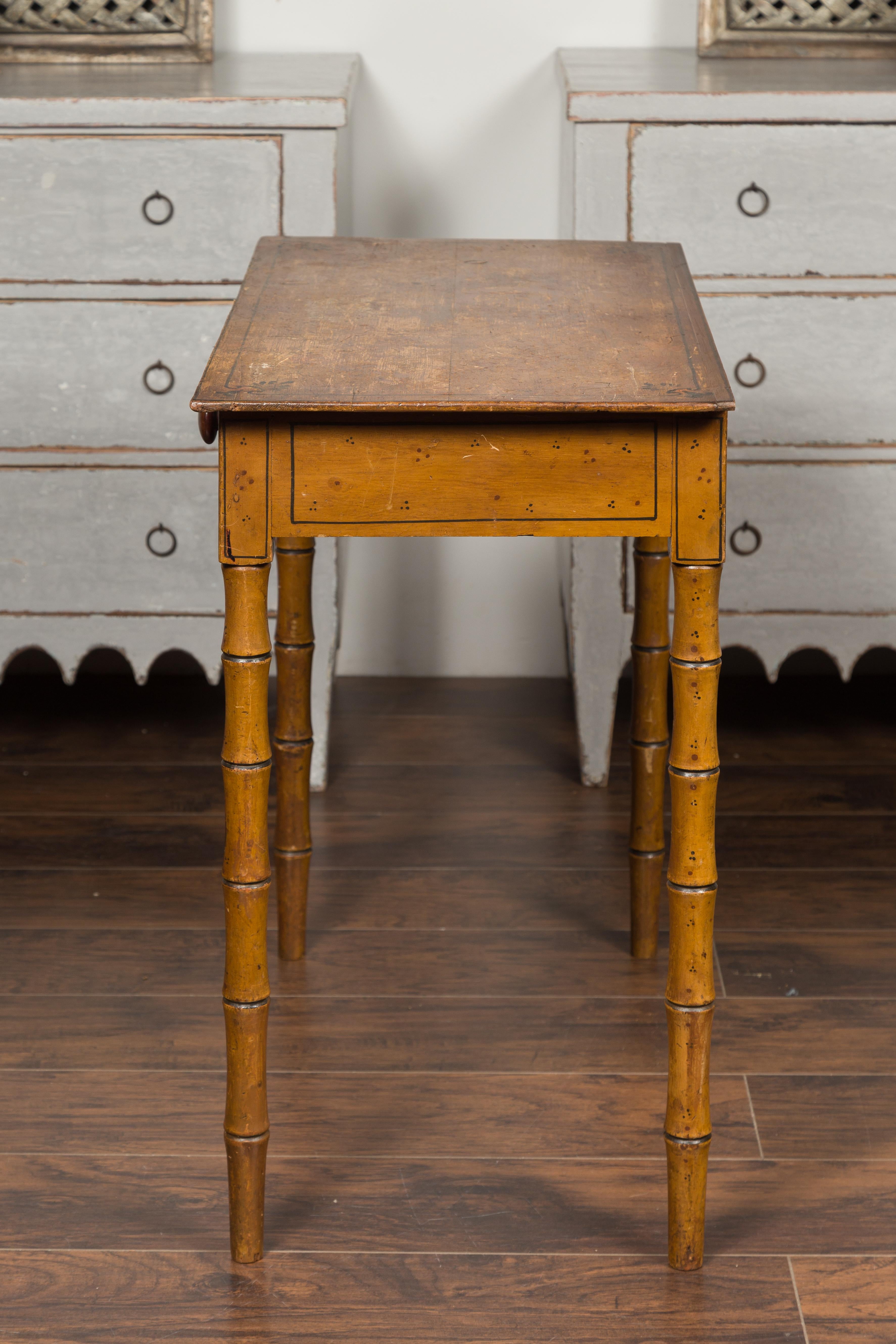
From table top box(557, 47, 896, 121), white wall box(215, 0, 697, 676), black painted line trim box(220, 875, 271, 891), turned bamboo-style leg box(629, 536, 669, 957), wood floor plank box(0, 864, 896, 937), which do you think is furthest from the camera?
white wall box(215, 0, 697, 676)

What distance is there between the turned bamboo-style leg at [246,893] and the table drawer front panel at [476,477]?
91mm

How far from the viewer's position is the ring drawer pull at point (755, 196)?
Result: 85.4 inches

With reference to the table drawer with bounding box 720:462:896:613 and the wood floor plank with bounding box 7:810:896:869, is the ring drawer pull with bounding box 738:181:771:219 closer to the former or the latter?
the table drawer with bounding box 720:462:896:613

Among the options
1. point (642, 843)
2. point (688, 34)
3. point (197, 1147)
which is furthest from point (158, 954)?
point (688, 34)

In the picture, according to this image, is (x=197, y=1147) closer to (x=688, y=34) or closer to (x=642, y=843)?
(x=642, y=843)

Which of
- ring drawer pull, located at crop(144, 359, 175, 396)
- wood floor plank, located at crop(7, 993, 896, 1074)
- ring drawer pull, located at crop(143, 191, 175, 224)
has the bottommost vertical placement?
wood floor plank, located at crop(7, 993, 896, 1074)

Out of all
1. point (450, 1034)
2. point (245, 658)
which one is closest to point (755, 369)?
point (450, 1034)

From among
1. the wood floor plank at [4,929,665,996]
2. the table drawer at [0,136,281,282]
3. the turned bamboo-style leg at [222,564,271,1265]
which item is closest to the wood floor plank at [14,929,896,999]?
the wood floor plank at [4,929,665,996]

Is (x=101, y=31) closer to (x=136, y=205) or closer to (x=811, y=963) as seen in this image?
(x=136, y=205)

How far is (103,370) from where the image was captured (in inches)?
88.6

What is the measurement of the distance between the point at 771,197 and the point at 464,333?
3.40ft

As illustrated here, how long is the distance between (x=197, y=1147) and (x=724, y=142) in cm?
163

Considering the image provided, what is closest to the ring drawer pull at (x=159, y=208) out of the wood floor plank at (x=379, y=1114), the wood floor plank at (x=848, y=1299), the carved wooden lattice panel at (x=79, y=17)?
the carved wooden lattice panel at (x=79, y=17)

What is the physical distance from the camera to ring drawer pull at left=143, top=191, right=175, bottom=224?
7.18 ft
